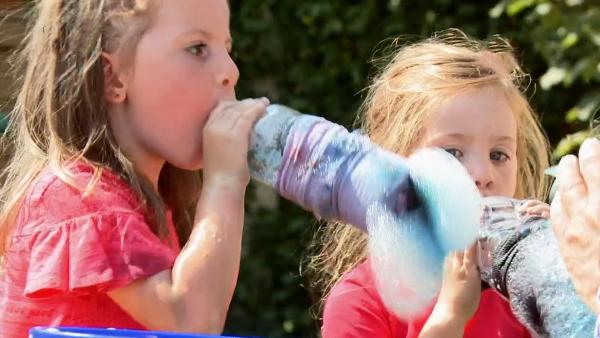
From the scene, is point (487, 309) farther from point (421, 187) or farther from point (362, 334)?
point (421, 187)

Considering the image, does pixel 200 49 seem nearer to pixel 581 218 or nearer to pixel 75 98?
pixel 75 98

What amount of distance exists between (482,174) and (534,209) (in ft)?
1.61

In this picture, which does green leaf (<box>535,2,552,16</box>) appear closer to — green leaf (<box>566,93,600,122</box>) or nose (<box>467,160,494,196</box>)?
green leaf (<box>566,93,600,122</box>)

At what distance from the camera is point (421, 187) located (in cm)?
198

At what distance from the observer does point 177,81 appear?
2176 millimetres

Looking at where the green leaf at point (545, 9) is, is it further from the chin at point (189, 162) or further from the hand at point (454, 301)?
the chin at point (189, 162)

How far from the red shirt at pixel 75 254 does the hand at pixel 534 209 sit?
22.6 inches

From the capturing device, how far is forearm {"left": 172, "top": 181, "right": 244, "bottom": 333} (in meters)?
2.05

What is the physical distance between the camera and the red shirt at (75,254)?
2.04 meters

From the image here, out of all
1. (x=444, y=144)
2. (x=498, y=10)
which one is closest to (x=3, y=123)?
(x=444, y=144)

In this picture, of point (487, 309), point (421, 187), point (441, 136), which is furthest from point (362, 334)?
point (421, 187)

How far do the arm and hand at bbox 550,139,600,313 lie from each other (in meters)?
0.58

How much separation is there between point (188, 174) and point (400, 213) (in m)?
0.65

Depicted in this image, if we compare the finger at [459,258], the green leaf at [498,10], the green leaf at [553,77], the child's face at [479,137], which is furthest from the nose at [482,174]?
the green leaf at [498,10]
